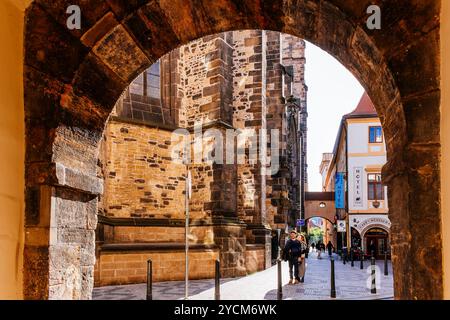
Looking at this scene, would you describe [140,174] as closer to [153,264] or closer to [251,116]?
[153,264]

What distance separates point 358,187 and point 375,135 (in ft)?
10.9

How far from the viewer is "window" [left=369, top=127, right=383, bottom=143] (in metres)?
29.6

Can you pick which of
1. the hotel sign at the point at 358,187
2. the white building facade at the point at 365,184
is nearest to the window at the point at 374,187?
the white building facade at the point at 365,184

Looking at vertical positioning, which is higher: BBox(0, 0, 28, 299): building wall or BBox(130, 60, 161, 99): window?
BBox(130, 60, 161, 99): window

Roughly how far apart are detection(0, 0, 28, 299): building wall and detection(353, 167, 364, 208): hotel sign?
1082 inches

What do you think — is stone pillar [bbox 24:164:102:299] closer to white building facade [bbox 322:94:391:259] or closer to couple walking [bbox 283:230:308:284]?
couple walking [bbox 283:230:308:284]

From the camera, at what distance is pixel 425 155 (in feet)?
9.60

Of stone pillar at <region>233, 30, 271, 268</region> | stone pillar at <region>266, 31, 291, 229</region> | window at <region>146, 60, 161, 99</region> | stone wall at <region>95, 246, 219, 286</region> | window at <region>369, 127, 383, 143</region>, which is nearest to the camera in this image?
stone wall at <region>95, 246, 219, 286</region>

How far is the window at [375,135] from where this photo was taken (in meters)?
29.6

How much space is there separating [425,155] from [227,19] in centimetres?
197

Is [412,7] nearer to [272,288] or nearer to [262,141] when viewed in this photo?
[272,288]

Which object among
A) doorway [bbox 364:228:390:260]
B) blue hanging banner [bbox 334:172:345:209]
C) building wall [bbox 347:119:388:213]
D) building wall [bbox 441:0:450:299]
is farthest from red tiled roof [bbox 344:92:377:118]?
building wall [bbox 441:0:450:299]

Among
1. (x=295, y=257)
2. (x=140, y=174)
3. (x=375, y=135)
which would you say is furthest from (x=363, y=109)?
(x=140, y=174)

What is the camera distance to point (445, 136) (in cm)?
283
